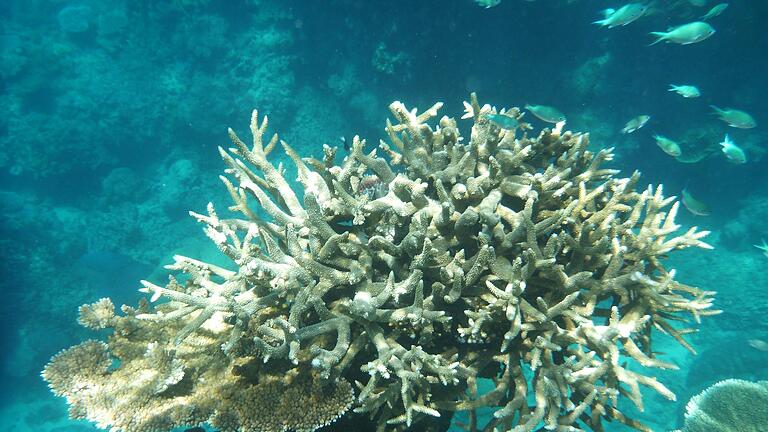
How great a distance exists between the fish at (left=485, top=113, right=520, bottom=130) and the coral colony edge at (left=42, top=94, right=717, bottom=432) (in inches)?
12.1

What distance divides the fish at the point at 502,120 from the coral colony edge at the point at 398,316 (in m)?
0.31

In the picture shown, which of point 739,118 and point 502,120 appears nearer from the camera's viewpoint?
point 502,120

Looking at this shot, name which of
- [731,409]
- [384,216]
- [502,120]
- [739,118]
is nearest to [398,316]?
[384,216]

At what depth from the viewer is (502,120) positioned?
3406 millimetres

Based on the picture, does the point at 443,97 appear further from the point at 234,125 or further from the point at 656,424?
the point at 656,424

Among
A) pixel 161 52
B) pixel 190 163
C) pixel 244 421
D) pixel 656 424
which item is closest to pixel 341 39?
pixel 190 163

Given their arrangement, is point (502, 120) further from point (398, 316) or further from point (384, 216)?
point (398, 316)

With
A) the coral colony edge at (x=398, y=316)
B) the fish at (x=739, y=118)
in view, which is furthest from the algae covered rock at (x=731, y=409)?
the fish at (x=739, y=118)

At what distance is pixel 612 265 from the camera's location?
2840 millimetres

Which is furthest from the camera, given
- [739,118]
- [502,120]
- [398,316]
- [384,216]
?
[739,118]

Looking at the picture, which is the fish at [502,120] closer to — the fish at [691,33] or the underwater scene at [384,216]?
the underwater scene at [384,216]

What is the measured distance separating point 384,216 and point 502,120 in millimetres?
1415

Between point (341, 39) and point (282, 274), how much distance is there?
12948 millimetres

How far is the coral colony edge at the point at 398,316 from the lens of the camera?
2516mm
